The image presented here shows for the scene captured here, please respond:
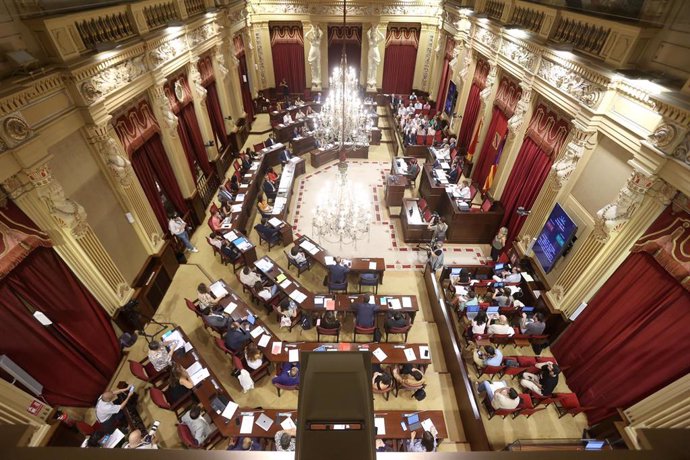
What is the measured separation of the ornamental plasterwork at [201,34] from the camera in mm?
9109

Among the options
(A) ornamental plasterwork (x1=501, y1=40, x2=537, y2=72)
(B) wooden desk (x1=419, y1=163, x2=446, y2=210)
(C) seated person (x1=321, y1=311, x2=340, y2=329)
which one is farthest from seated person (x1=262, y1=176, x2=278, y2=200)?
(A) ornamental plasterwork (x1=501, y1=40, x2=537, y2=72)

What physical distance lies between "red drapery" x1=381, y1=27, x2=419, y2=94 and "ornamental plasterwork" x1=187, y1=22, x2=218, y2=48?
8.85 metres

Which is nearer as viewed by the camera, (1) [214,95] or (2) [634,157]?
(2) [634,157]

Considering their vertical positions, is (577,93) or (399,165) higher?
(577,93)

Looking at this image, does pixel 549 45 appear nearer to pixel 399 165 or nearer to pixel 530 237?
pixel 530 237

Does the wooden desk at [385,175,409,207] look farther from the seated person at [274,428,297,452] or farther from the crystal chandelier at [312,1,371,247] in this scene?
the seated person at [274,428,297,452]

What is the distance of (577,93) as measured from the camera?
247 inches

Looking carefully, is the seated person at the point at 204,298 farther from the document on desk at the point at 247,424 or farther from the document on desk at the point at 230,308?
the document on desk at the point at 247,424

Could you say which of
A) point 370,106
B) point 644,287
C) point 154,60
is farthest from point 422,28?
point 644,287

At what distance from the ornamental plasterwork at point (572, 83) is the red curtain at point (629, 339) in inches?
112

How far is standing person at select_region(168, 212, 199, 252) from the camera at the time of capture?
830cm

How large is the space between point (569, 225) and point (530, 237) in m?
1.33

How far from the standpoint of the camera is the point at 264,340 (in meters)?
6.63

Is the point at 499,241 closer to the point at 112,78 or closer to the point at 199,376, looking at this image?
the point at 199,376
